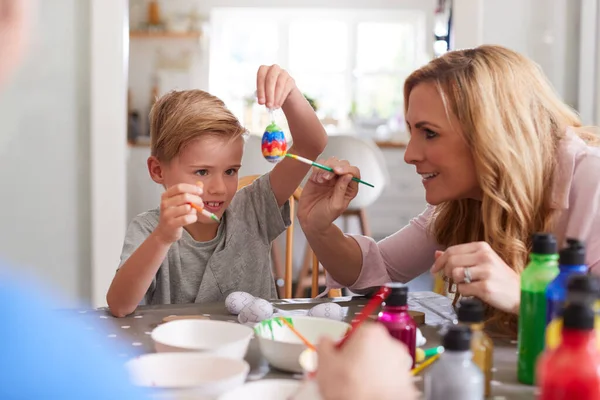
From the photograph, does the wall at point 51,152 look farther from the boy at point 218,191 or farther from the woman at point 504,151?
the woman at point 504,151

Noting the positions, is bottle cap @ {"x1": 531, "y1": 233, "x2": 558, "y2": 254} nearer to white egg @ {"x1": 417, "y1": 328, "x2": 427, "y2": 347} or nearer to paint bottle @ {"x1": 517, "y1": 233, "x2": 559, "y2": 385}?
paint bottle @ {"x1": 517, "y1": 233, "x2": 559, "y2": 385}

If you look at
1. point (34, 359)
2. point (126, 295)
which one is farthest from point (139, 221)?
point (34, 359)

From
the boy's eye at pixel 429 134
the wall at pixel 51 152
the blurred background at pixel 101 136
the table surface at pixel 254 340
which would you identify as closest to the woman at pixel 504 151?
the boy's eye at pixel 429 134

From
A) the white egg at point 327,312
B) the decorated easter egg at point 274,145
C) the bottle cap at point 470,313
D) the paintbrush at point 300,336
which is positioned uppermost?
the decorated easter egg at point 274,145

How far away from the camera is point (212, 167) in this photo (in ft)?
5.56

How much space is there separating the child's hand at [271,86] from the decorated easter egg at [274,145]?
76 mm

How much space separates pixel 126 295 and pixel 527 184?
82cm

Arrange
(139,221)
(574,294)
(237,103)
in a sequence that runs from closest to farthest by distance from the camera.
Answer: (574,294) → (139,221) → (237,103)

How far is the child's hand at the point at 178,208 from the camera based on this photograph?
1.31 metres

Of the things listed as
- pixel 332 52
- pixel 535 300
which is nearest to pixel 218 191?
pixel 535 300

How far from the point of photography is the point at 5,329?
37cm

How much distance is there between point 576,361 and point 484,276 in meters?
0.54

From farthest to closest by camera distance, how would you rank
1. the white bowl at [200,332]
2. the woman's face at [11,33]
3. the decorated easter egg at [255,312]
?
the decorated easter egg at [255,312]
the white bowl at [200,332]
the woman's face at [11,33]

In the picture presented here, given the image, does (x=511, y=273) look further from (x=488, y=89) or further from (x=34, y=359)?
(x=34, y=359)
